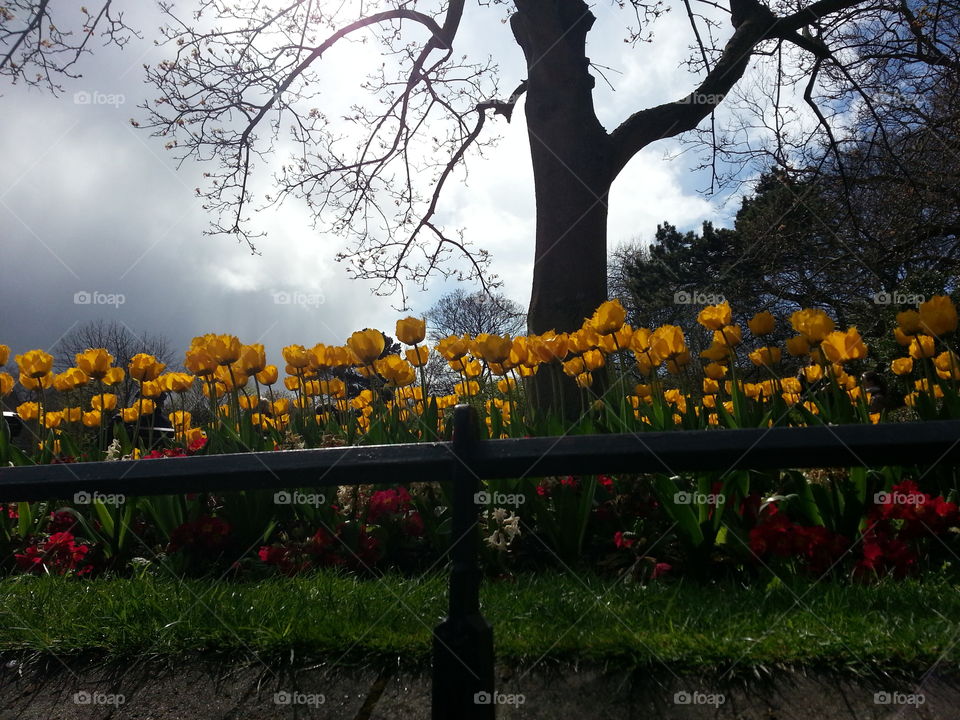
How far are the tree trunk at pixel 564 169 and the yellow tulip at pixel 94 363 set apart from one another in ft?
10.6

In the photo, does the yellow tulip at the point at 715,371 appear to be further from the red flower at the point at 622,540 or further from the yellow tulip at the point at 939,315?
the red flower at the point at 622,540

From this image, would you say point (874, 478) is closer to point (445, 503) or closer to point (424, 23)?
point (445, 503)

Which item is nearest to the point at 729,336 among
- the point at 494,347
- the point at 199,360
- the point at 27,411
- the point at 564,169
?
the point at 494,347

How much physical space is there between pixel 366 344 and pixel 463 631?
224 cm

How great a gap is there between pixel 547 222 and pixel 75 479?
5.12 meters

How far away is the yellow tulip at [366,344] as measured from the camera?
11.7 ft

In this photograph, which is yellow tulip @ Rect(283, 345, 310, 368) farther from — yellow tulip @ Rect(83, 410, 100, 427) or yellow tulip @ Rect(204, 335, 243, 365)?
yellow tulip @ Rect(83, 410, 100, 427)

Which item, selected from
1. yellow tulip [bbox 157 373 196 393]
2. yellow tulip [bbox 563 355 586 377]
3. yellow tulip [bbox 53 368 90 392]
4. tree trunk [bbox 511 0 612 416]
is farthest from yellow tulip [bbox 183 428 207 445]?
tree trunk [bbox 511 0 612 416]

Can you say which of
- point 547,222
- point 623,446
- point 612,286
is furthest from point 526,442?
point 612,286

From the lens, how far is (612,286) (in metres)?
25.8

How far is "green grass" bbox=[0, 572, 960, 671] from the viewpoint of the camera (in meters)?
1.88

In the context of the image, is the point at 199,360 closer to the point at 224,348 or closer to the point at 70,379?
the point at 224,348

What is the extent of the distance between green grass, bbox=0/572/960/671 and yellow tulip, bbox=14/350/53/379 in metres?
1.88

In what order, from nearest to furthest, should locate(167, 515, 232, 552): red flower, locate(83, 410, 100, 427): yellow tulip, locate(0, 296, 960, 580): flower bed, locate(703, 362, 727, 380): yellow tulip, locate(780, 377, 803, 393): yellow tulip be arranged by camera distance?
Result: 1. locate(0, 296, 960, 580): flower bed
2. locate(167, 515, 232, 552): red flower
3. locate(780, 377, 803, 393): yellow tulip
4. locate(703, 362, 727, 380): yellow tulip
5. locate(83, 410, 100, 427): yellow tulip
